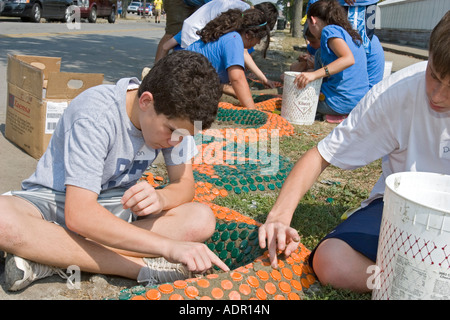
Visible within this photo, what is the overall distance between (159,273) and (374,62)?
160 inches

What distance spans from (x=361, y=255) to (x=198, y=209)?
671mm

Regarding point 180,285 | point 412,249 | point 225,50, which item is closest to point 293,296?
A: point 180,285

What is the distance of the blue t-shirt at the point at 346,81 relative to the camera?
4605mm

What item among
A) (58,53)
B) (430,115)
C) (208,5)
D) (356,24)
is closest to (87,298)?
(430,115)

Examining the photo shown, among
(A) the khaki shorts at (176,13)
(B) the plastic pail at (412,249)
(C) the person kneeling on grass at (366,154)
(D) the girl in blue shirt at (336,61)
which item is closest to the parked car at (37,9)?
(A) the khaki shorts at (176,13)

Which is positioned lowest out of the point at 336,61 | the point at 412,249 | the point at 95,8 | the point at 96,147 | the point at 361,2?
the point at 412,249

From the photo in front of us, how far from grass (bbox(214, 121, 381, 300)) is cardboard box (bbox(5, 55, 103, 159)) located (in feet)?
3.78

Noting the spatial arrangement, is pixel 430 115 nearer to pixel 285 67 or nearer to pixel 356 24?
pixel 356 24

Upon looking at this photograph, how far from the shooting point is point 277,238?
5.55 feet

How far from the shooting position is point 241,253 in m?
2.07

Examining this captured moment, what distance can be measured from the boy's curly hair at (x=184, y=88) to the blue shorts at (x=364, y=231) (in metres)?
0.68

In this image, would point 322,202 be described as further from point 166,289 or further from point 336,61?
point 336,61

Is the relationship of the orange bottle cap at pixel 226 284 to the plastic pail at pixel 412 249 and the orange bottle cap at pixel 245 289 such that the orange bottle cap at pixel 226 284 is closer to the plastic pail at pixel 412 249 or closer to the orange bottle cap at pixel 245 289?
the orange bottle cap at pixel 245 289

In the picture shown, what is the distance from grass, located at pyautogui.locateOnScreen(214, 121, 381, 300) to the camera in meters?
2.37
